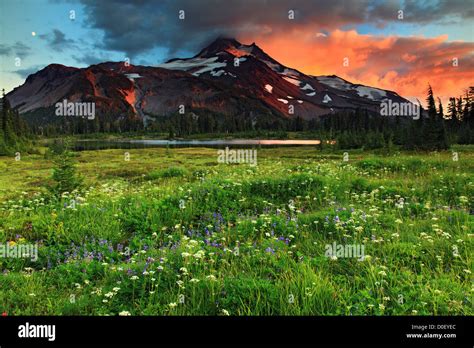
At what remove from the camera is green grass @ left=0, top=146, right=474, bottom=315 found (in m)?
3.84

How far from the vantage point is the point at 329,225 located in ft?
21.5

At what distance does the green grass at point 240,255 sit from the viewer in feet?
12.6

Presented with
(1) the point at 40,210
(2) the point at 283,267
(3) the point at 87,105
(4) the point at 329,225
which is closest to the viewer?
(2) the point at 283,267

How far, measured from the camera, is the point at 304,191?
9633 millimetres

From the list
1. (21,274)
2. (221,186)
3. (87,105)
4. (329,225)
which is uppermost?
(87,105)

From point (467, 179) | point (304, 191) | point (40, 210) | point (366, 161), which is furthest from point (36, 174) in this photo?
point (467, 179)

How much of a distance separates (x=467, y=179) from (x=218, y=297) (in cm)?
1053

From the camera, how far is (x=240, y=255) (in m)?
5.32

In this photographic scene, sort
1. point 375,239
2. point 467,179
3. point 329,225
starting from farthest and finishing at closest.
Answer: point 467,179, point 329,225, point 375,239

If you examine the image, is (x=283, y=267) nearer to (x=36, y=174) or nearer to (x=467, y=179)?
(x=467, y=179)

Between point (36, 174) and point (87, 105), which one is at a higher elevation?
point (87, 105)
